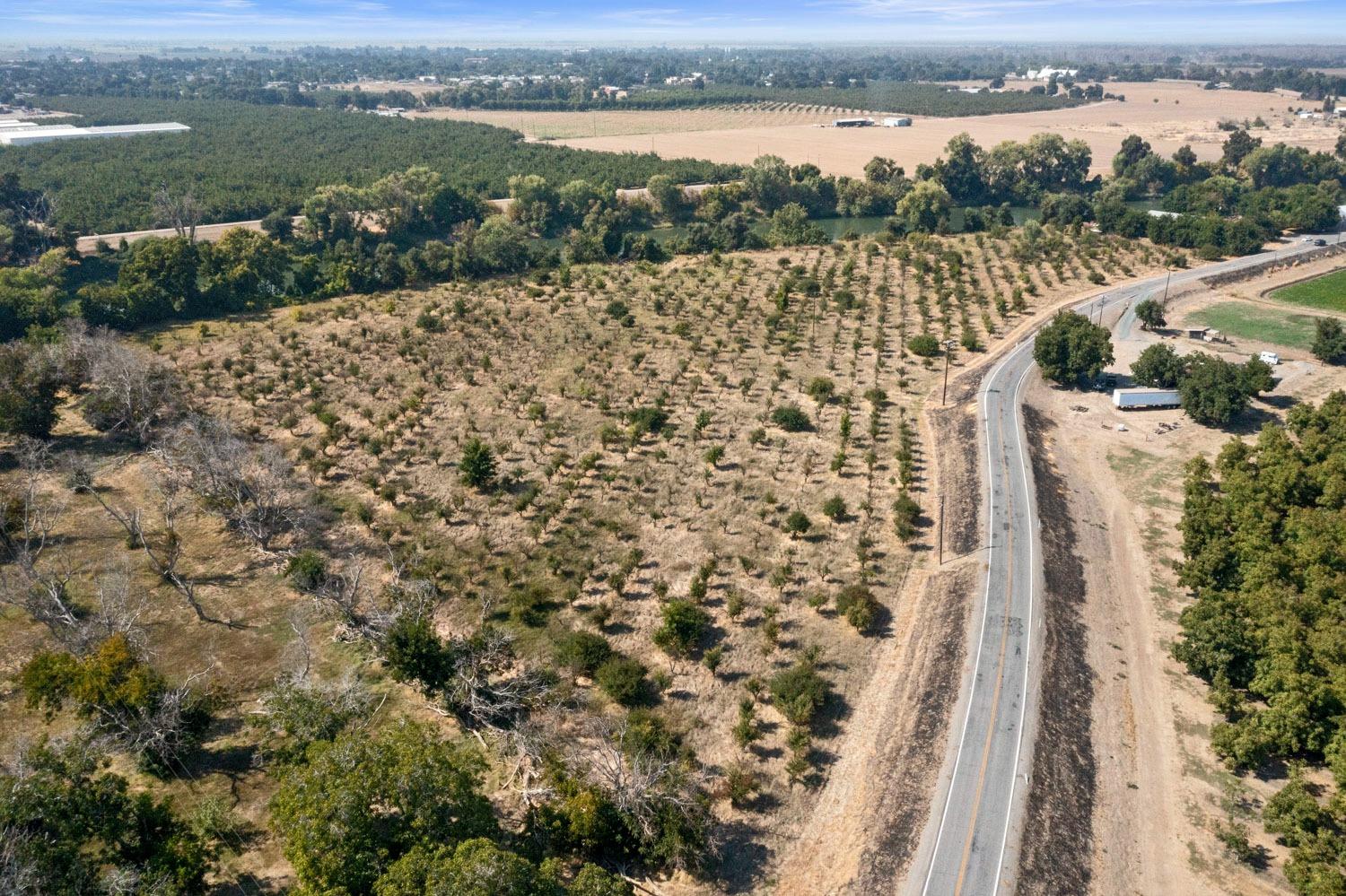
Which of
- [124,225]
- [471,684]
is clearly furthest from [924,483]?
[124,225]

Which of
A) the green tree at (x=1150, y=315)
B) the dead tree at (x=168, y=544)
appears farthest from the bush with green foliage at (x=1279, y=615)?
the dead tree at (x=168, y=544)

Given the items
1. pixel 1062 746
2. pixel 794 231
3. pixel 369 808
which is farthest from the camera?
pixel 794 231

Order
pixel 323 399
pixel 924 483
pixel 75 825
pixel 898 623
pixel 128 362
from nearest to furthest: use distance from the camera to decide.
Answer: pixel 75 825, pixel 898 623, pixel 924 483, pixel 128 362, pixel 323 399

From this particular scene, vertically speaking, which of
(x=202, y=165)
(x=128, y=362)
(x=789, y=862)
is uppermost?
(x=202, y=165)

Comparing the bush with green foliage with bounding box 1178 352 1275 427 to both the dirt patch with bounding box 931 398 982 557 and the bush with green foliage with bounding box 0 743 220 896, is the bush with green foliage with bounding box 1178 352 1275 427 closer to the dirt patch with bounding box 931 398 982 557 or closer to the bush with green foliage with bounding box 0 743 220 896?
the dirt patch with bounding box 931 398 982 557

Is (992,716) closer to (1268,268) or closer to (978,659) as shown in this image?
(978,659)

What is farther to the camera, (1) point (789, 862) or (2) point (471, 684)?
(2) point (471, 684)

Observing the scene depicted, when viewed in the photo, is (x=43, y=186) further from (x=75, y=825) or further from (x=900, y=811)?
(x=900, y=811)

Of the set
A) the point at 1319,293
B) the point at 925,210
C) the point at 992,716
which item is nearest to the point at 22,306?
the point at 992,716
